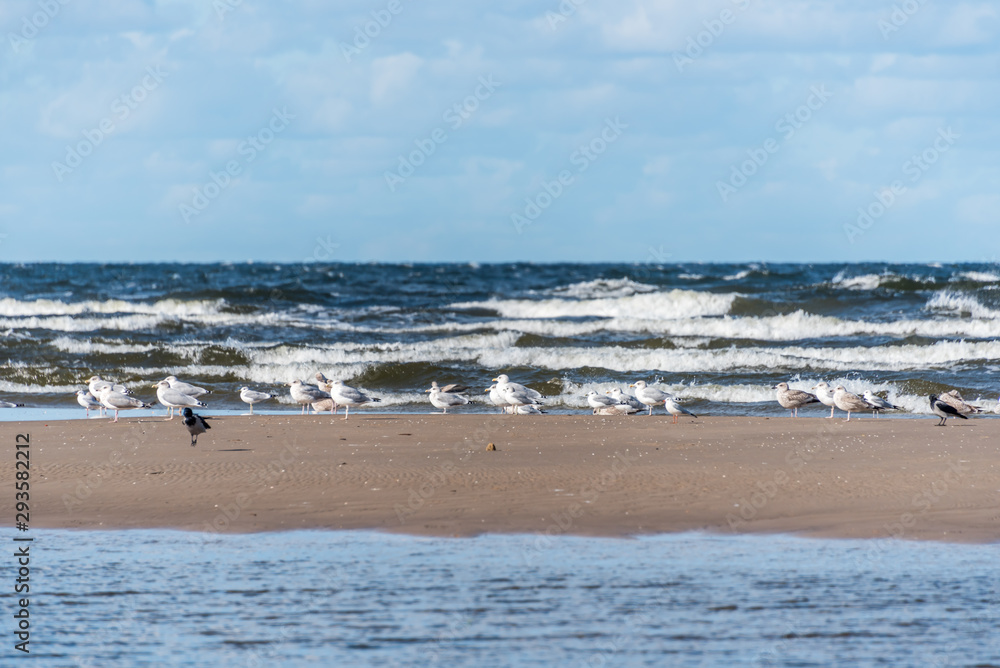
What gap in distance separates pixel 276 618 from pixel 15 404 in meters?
13.0

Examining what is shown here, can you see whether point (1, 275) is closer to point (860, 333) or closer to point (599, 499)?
point (860, 333)

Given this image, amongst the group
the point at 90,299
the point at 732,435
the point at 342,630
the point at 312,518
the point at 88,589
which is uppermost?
the point at 90,299

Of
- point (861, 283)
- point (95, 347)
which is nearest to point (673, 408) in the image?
point (95, 347)

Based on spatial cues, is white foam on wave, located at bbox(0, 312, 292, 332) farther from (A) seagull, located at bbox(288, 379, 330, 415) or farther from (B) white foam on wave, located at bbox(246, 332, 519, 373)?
(A) seagull, located at bbox(288, 379, 330, 415)

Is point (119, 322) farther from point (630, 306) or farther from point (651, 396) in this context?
point (651, 396)

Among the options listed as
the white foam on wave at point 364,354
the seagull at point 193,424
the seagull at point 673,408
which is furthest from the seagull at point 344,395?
the white foam on wave at point 364,354

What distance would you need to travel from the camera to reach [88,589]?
22.4ft

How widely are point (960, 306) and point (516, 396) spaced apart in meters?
18.9

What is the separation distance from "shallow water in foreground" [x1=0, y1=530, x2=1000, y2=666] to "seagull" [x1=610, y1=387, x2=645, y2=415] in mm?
8483

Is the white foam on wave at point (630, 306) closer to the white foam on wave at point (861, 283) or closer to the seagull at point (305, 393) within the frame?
the white foam on wave at point (861, 283)

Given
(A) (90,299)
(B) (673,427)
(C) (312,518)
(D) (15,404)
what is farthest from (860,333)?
(A) (90,299)

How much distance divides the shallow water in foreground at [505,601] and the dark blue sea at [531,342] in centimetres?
1004

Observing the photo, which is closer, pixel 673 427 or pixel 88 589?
pixel 88 589

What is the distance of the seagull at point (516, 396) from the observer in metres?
16.8
